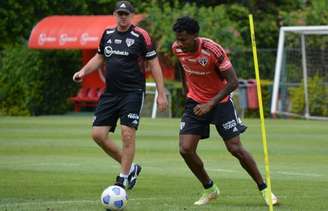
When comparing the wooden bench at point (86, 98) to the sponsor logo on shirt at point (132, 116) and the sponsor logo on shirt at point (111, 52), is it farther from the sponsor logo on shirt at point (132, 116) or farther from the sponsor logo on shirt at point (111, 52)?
the sponsor logo on shirt at point (132, 116)

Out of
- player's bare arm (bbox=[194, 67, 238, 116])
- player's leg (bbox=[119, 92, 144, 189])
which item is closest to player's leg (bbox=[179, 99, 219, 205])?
player's bare arm (bbox=[194, 67, 238, 116])

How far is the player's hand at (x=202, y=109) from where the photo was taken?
12234mm

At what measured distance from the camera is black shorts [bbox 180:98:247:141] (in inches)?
492

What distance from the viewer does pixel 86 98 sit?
44094 mm

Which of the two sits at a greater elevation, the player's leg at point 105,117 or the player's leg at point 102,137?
the player's leg at point 105,117

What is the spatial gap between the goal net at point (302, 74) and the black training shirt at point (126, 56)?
2300cm

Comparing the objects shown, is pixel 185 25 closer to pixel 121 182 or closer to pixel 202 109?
pixel 202 109

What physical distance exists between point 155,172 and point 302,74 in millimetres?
21302

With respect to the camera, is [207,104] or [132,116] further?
[132,116]

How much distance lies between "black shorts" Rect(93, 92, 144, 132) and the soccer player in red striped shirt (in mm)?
876

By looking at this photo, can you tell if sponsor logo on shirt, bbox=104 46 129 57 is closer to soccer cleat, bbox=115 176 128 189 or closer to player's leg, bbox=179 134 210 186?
player's leg, bbox=179 134 210 186

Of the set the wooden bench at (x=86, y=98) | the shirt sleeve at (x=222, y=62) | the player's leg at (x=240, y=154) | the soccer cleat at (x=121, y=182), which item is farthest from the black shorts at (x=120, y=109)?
the wooden bench at (x=86, y=98)

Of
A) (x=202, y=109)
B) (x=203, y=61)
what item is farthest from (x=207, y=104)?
(x=203, y=61)

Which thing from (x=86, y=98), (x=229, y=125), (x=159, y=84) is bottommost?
(x=86, y=98)
